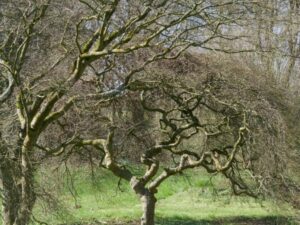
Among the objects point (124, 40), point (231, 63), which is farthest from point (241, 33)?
point (124, 40)

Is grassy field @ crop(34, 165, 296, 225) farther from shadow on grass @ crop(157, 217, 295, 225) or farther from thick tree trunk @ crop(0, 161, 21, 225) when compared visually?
thick tree trunk @ crop(0, 161, 21, 225)

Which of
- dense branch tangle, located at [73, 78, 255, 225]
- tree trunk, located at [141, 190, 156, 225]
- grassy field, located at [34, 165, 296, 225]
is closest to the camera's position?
dense branch tangle, located at [73, 78, 255, 225]

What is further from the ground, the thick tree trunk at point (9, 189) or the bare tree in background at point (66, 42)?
the bare tree in background at point (66, 42)

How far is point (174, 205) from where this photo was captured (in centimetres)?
2047

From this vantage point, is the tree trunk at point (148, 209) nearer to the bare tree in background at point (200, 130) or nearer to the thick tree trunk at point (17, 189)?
the bare tree in background at point (200, 130)

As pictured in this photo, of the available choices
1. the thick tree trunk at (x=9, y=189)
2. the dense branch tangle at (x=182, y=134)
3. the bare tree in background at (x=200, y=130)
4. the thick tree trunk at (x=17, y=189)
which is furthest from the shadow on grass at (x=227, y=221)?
the thick tree trunk at (x=9, y=189)

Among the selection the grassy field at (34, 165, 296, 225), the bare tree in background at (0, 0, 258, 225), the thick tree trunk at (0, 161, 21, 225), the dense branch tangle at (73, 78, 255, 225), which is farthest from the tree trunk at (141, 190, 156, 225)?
the thick tree trunk at (0, 161, 21, 225)

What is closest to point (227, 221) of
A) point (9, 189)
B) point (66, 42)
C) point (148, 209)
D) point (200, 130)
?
point (200, 130)

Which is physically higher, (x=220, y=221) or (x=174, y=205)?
(x=174, y=205)

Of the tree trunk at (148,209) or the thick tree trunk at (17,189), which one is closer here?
the thick tree trunk at (17,189)

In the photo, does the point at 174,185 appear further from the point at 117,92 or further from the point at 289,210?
the point at 117,92

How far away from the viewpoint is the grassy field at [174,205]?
50.1ft

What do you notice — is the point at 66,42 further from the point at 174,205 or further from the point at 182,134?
the point at 174,205

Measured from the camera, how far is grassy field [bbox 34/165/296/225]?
50.1 ft
